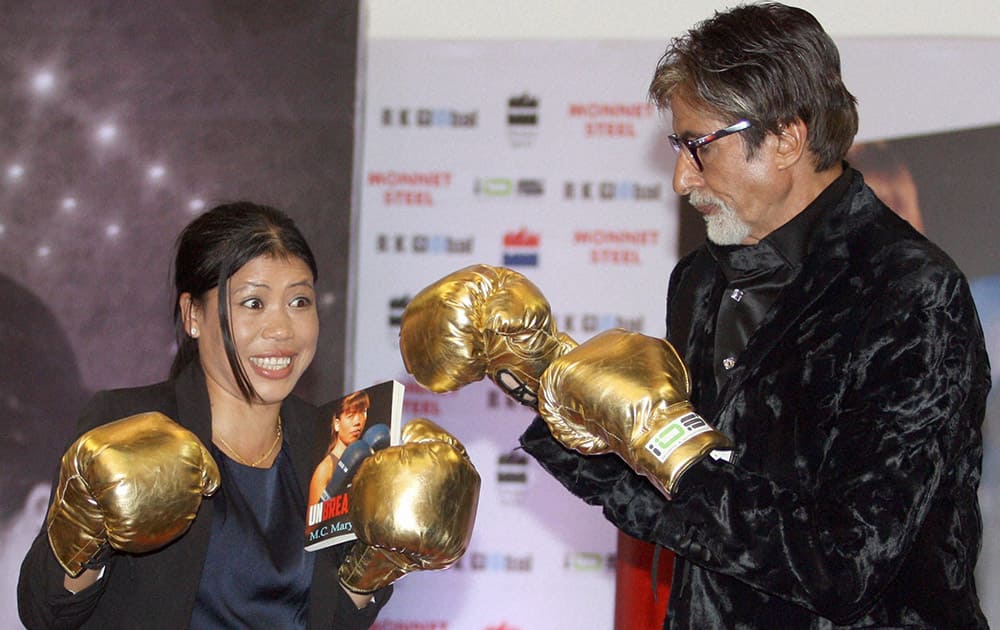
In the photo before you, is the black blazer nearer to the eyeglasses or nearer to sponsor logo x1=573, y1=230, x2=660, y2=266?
the eyeglasses

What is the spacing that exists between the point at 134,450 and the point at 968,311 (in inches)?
53.5

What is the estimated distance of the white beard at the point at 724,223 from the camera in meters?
2.02

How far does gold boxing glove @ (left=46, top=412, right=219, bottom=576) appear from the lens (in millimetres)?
1890

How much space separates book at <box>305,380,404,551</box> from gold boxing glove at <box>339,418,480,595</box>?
4cm

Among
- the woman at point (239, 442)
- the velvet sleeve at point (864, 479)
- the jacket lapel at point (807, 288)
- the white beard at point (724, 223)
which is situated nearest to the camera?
the velvet sleeve at point (864, 479)

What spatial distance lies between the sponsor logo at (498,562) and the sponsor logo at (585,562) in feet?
0.42

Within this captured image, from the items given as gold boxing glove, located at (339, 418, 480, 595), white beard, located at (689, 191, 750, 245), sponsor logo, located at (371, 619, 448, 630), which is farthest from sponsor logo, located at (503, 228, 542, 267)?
white beard, located at (689, 191, 750, 245)

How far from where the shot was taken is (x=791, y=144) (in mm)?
1958

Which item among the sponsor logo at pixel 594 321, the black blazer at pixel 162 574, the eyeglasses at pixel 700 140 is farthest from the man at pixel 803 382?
the sponsor logo at pixel 594 321

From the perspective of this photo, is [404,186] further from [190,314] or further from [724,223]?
[724,223]

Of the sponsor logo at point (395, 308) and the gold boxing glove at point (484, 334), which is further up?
the gold boxing glove at point (484, 334)

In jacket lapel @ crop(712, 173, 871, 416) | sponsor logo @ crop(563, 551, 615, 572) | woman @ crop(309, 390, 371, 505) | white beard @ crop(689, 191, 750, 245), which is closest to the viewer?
jacket lapel @ crop(712, 173, 871, 416)

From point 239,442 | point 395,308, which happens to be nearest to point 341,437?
point 239,442

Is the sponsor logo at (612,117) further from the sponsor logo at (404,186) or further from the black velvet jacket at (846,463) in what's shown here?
the black velvet jacket at (846,463)
